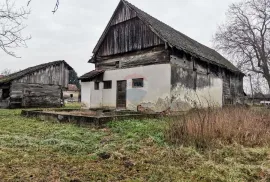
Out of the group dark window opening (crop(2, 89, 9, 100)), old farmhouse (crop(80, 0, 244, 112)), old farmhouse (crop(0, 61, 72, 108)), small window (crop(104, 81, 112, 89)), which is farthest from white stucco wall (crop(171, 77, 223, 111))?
dark window opening (crop(2, 89, 9, 100))

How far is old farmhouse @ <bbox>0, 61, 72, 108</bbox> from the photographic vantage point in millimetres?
21938

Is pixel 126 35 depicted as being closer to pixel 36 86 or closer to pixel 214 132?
pixel 214 132

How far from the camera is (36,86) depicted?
23.5 metres

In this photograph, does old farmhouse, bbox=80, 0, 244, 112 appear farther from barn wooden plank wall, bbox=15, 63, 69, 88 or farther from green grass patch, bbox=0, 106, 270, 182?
green grass patch, bbox=0, 106, 270, 182

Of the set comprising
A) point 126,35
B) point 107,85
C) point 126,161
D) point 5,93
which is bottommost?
point 126,161

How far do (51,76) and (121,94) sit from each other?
39.1 feet

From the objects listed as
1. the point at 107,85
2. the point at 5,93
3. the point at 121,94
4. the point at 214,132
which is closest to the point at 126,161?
the point at 214,132

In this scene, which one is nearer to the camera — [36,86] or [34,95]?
[34,95]

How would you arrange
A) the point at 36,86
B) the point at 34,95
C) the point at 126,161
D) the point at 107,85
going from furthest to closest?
the point at 36,86, the point at 34,95, the point at 107,85, the point at 126,161

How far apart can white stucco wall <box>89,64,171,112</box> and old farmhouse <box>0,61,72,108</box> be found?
993cm

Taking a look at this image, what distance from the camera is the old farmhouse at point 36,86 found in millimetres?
21938

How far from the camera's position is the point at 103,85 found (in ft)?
57.2

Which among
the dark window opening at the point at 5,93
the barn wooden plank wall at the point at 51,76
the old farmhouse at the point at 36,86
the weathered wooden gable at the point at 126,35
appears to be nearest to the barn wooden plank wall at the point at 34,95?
the old farmhouse at the point at 36,86

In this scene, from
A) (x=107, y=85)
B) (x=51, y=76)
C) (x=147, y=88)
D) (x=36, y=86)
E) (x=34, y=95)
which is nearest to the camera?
(x=147, y=88)
